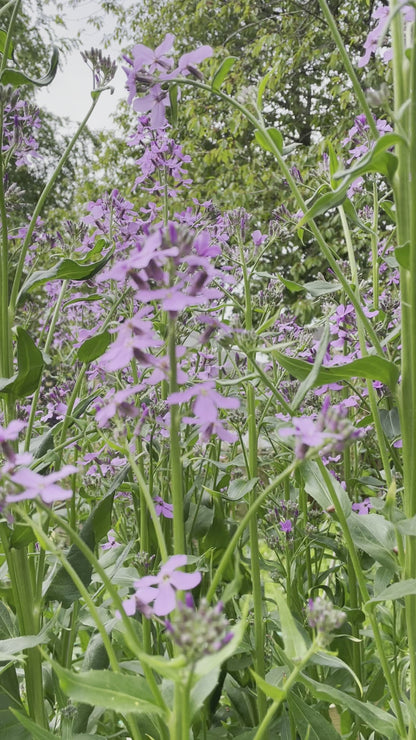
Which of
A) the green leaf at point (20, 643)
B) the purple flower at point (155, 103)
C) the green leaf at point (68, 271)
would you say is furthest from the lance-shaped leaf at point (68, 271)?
the green leaf at point (20, 643)

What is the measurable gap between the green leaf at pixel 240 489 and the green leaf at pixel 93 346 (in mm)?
340

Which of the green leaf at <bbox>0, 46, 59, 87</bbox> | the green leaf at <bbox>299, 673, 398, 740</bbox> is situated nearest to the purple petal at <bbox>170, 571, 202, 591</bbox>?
the green leaf at <bbox>299, 673, 398, 740</bbox>

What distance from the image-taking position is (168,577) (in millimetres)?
568

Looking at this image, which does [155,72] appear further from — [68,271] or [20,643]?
[20,643]

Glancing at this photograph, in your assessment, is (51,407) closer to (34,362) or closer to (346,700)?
(34,362)

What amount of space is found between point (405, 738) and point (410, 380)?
1.52 feet

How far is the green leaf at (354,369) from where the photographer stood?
81 centimetres

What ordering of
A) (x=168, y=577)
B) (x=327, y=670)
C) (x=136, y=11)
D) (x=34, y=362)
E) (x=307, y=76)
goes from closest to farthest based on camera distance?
(x=168, y=577)
(x=34, y=362)
(x=327, y=670)
(x=307, y=76)
(x=136, y=11)

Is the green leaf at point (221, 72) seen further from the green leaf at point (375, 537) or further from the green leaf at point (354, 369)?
the green leaf at point (375, 537)

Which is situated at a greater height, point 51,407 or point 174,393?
point 51,407

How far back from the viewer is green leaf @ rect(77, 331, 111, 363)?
105 centimetres

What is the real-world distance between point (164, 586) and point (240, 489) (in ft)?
1.88

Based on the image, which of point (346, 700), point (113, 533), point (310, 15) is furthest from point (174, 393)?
point (310, 15)

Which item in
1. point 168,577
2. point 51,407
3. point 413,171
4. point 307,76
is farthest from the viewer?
point 307,76
